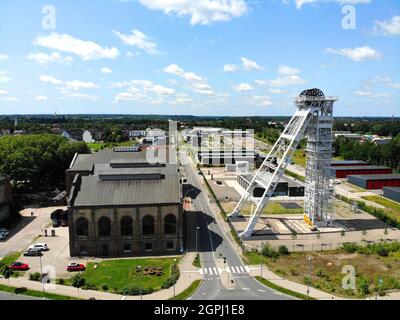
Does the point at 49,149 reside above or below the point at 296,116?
below

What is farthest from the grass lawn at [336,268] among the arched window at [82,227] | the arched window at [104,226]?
the arched window at [82,227]

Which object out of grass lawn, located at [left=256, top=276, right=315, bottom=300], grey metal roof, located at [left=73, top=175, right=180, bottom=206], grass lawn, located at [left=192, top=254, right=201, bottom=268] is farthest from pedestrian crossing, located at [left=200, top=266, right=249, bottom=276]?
grey metal roof, located at [left=73, top=175, right=180, bottom=206]

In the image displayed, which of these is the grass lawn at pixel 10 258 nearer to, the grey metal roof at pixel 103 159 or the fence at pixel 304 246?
the grey metal roof at pixel 103 159

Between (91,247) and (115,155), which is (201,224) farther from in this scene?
(115,155)

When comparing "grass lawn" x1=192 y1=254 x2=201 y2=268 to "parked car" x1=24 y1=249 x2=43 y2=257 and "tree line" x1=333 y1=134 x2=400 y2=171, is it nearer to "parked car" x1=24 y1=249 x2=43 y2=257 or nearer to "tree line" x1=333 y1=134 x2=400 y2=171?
"parked car" x1=24 y1=249 x2=43 y2=257

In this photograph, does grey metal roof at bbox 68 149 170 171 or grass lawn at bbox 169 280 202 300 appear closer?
grass lawn at bbox 169 280 202 300

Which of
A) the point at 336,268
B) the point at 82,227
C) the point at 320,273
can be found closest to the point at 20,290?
the point at 82,227
